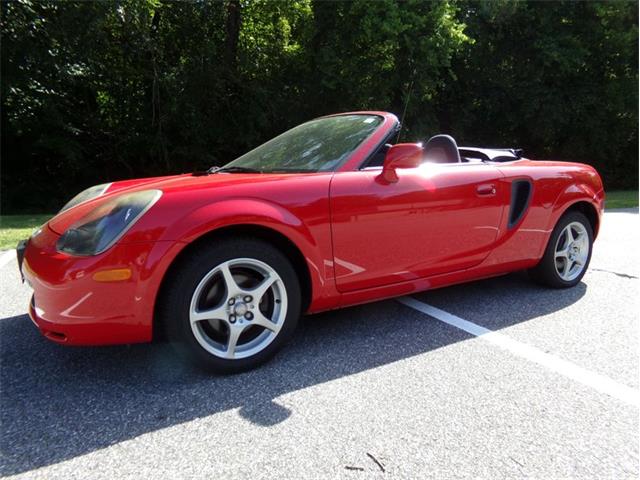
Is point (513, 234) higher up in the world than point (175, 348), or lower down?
higher up

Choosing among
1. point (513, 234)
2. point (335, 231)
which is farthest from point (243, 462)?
point (513, 234)

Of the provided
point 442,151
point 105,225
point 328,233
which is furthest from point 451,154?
point 105,225

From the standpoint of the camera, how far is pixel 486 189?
3.10 m

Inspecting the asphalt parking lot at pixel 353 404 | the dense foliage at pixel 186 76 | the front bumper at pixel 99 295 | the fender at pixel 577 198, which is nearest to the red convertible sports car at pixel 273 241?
the front bumper at pixel 99 295

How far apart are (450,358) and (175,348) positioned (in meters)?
1.46

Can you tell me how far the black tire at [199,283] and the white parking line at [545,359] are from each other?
119 centimetres

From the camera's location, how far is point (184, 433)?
6.18ft

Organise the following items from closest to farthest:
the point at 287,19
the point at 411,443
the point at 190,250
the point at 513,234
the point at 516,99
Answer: the point at 411,443 < the point at 190,250 < the point at 513,234 < the point at 287,19 < the point at 516,99

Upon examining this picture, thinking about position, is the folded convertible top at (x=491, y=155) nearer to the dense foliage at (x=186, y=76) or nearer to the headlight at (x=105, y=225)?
the headlight at (x=105, y=225)

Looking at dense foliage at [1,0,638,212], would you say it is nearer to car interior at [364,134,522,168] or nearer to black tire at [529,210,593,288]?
car interior at [364,134,522,168]

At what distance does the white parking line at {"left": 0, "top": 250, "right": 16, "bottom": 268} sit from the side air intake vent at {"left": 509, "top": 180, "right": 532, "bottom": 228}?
15.4 ft

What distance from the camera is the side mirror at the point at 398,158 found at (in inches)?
102

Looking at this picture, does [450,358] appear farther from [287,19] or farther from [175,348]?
[287,19]

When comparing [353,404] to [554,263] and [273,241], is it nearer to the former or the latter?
[273,241]
